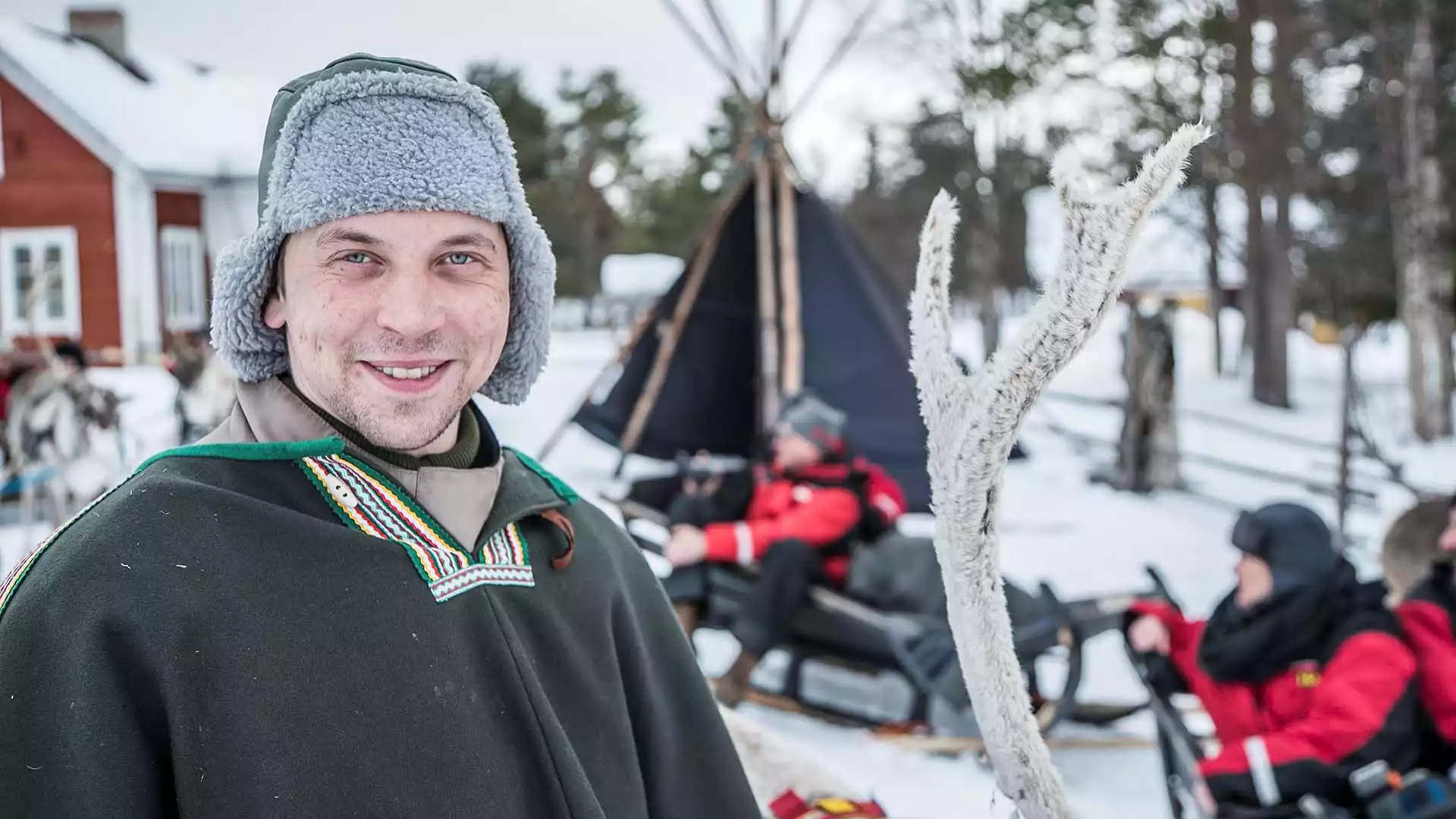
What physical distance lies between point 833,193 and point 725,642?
28380 millimetres

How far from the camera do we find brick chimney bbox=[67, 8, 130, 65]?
17.0 metres

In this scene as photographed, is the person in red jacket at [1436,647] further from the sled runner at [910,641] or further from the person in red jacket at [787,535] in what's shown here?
the person in red jacket at [787,535]

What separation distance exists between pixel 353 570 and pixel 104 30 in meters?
19.2

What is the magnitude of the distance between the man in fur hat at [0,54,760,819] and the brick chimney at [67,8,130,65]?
61.8 feet

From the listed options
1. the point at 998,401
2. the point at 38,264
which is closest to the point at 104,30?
the point at 38,264

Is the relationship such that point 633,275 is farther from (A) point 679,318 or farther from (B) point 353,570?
(B) point 353,570

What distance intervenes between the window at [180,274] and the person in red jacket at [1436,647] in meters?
15.1

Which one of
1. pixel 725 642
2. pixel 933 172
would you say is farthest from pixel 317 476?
pixel 933 172

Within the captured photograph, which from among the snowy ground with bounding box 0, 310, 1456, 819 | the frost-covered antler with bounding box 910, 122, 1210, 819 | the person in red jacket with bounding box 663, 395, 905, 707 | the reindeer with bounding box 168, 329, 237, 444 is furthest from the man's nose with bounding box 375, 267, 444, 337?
the reindeer with bounding box 168, 329, 237, 444

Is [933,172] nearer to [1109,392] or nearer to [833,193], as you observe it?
[1109,392]

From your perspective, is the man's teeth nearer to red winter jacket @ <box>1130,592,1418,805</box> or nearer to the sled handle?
red winter jacket @ <box>1130,592,1418,805</box>

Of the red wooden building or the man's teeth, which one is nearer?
the man's teeth

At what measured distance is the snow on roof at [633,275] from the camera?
28.3 m

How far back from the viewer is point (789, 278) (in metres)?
7.08
